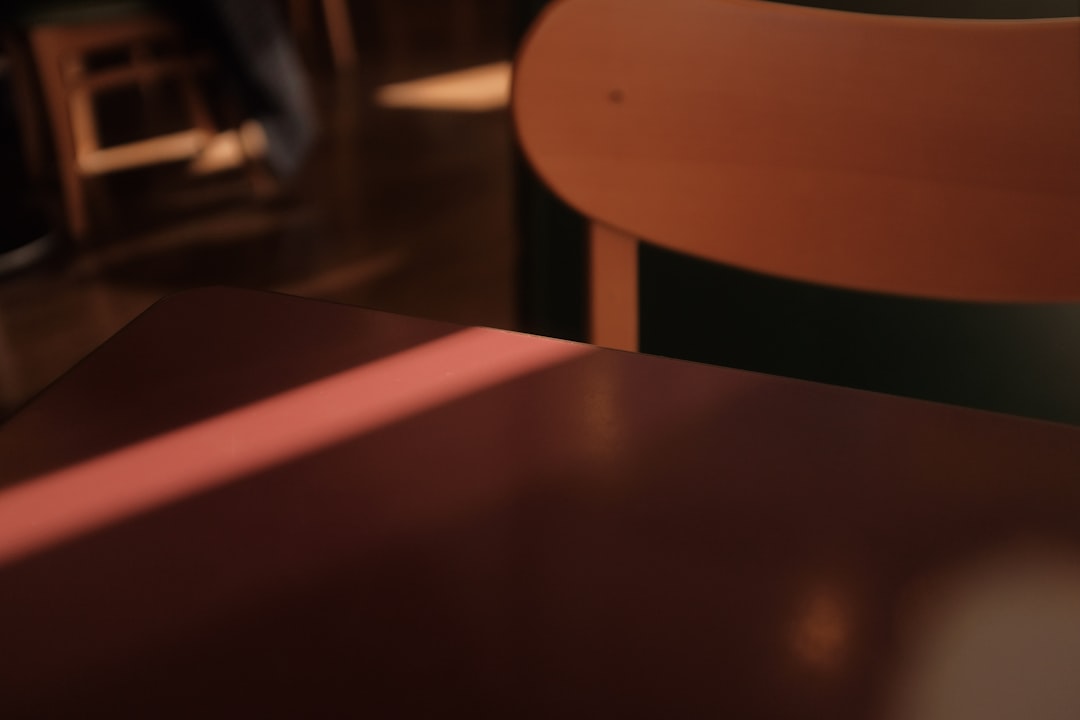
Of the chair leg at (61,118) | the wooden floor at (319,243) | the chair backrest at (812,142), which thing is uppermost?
the chair backrest at (812,142)

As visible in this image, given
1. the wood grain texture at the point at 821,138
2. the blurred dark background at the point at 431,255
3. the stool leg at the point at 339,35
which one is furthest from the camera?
the stool leg at the point at 339,35

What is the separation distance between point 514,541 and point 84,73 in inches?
98.0

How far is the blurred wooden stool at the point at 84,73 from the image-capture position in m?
2.23

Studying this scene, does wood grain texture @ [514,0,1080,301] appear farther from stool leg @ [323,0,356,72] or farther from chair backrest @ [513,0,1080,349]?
stool leg @ [323,0,356,72]

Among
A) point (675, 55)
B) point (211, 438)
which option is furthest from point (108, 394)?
point (675, 55)

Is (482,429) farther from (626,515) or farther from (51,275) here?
Answer: (51,275)

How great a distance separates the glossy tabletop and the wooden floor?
1520 mm

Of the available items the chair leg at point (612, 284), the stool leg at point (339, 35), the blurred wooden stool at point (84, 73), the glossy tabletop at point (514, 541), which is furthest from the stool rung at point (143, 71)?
the glossy tabletop at point (514, 541)

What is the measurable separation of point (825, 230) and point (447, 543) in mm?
413

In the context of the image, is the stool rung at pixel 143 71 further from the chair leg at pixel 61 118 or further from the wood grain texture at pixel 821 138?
the wood grain texture at pixel 821 138

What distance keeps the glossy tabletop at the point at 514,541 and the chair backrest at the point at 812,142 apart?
0.24 meters

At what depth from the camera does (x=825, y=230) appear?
69cm

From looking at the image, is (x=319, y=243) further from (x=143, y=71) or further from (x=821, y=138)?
(x=821, y=138)

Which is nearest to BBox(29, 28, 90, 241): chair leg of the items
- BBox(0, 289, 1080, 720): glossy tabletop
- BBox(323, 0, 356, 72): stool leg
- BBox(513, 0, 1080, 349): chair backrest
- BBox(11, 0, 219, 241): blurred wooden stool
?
BBox(11, 0, 219, 241): blurred wooden stool
